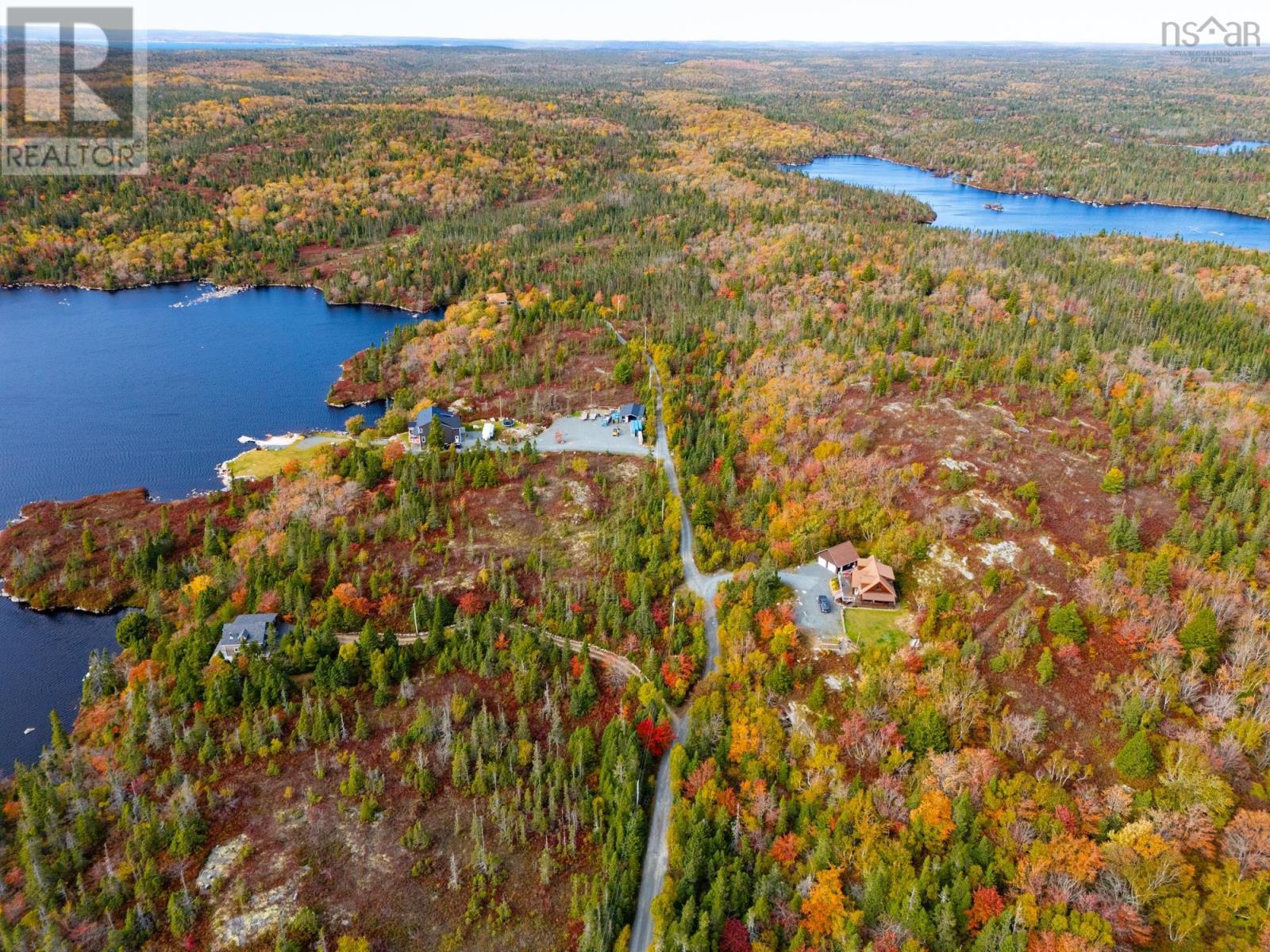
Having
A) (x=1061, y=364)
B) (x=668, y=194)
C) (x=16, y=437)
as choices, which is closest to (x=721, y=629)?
(x=1061, y=364)

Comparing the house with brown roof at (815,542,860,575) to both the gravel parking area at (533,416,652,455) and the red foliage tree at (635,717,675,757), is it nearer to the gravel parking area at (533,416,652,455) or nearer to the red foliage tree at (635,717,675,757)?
the red foliage tree at (635,717,675,757)

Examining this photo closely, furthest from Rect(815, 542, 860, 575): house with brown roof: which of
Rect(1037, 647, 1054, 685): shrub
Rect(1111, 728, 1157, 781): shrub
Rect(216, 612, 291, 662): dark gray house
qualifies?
Rect(216, 612, 291, 662): dark gray house

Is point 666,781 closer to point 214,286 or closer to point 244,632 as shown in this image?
point 244,632

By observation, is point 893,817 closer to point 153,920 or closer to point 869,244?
point 153,920

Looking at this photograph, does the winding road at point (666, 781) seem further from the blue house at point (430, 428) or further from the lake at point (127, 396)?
the lake at point (127, 396)

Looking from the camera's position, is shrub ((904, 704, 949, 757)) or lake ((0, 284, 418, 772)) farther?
lake ((0, 284, 418, 772))

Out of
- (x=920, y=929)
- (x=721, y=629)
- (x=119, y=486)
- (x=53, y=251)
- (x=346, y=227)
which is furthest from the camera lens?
(x=346, y=227)

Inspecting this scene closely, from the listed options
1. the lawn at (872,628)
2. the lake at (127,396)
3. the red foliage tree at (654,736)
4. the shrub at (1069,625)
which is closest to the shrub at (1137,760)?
the shrub at (1069,625)
